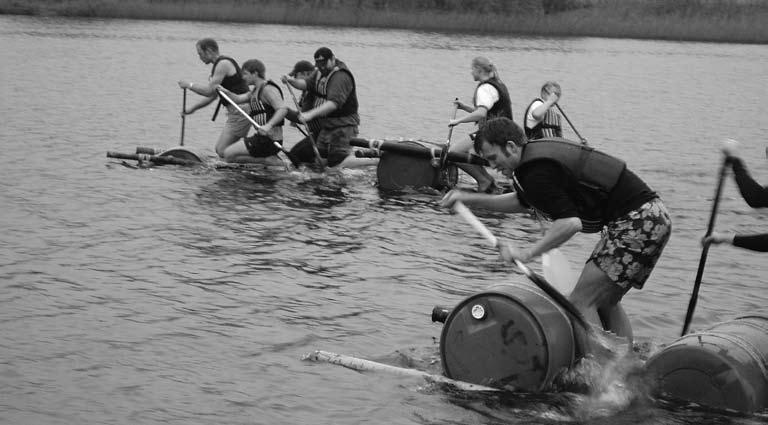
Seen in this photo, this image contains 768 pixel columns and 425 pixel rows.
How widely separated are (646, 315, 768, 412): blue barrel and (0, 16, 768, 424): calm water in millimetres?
163

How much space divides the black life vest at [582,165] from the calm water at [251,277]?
56.0 inches

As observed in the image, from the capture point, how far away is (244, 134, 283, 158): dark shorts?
16453mm

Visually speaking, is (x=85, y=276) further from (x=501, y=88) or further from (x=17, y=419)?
(x=501, y=88)

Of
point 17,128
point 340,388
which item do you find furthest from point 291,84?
point 340,388

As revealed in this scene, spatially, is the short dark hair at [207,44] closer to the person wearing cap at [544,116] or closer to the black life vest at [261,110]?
the black life vest at [261,110]

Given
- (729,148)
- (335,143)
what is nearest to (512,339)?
(729,148)

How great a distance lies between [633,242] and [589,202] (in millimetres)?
406

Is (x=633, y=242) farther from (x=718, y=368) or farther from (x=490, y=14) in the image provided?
(x=490, y=14)

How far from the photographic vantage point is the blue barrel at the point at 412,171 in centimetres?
1538

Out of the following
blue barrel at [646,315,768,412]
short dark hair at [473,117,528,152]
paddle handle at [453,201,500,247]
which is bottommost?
blue barrel at [646,315,768,412]

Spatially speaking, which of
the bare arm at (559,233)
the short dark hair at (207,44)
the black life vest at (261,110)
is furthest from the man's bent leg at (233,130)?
the bare arm at (559,233)

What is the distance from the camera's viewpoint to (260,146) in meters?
16.5

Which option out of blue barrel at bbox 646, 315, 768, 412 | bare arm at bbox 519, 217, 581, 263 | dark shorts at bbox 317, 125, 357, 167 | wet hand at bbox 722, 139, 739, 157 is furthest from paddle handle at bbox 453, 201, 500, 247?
dark shorts at bbox 317, 125, 357, 167

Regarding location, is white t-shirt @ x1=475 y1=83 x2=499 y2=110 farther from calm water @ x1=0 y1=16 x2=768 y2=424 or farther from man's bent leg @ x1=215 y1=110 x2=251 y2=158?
man's bent leg @ x1=215 y1=110 x2=251 y2=158
